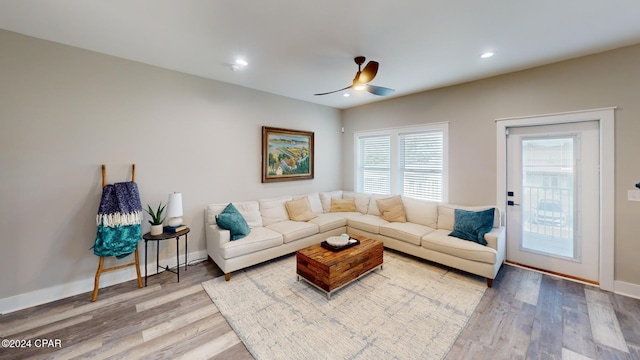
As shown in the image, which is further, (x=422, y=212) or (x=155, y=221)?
(x=422, y=212)

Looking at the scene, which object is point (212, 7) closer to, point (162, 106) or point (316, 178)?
point (162, 106)

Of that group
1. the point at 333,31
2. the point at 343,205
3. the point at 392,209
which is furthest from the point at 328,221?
the point at 333,31

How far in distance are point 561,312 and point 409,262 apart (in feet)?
5.31

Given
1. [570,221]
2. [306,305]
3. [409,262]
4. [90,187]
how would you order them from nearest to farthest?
[306,305] < [90,187] < [570,221] < [409,262]

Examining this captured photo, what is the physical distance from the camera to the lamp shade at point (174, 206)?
3047mm

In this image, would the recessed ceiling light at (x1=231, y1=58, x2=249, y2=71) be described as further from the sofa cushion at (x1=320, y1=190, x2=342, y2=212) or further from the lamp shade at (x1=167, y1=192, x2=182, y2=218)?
the sofa cushion at (x1=320, y1=190, x2=342, y2=212)

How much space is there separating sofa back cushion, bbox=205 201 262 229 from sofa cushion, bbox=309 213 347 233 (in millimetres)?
953

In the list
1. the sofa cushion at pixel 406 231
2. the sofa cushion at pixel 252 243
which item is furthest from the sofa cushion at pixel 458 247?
the sofa cushion at pixel 252 243

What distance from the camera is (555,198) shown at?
3.19 meters

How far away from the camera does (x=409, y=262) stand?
357 centimetres

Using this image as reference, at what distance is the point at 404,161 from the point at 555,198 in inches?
88.5

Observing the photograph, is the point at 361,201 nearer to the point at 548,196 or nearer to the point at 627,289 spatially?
the point at 548,196

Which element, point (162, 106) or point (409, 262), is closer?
point (162, 106)

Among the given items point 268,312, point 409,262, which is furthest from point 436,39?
point 268,312
